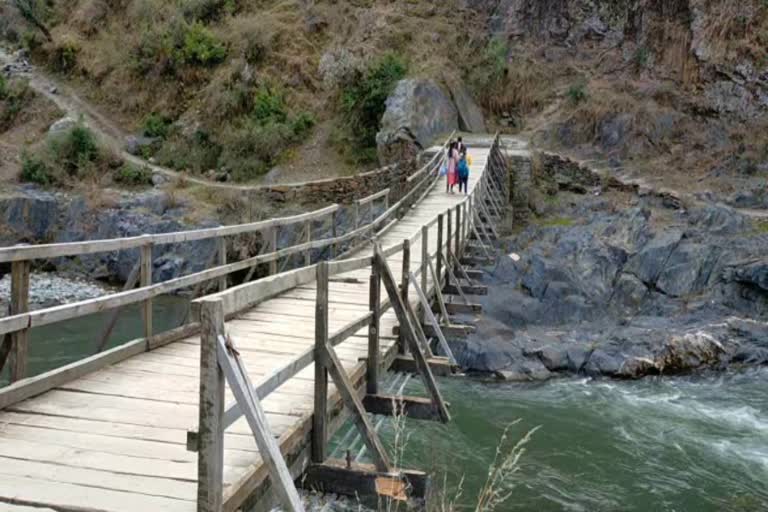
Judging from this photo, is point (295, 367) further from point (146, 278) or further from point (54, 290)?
point (54, 290)

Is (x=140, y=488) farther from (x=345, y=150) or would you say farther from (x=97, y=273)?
(x=345, y=150)

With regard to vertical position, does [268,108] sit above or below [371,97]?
below

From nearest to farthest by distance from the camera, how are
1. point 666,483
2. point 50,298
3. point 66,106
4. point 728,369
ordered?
point 666,483 → point 728,369 → point 50,298 → point 66,106

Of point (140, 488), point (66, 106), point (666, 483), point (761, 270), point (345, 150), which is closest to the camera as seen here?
point (140, 488)

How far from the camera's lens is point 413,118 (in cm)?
2317

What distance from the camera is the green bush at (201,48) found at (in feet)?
91.7

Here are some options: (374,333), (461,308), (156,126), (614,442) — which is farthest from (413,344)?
(156,126)

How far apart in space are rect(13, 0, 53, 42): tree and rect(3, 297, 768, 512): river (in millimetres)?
20214

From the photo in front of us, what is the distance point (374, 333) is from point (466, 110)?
21064 millimetres

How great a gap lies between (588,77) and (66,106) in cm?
1991

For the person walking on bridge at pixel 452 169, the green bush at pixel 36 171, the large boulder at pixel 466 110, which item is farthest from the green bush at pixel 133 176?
the person walking on bridge at pixel 452 169

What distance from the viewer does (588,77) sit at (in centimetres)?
2673

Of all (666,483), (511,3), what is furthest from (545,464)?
(511,3)

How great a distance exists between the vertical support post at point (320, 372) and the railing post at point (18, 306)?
184 centimetres
